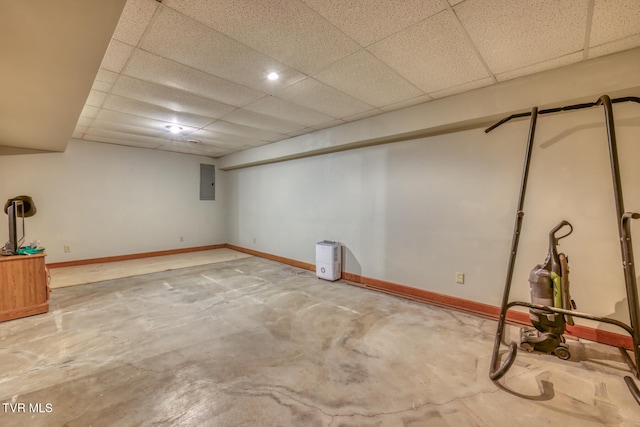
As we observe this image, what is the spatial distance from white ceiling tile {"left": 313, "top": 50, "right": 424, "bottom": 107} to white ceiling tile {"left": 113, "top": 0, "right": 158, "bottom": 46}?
1.40 meters

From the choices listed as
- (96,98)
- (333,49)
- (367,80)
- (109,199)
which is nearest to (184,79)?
(96,98)

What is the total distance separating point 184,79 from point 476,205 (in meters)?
3.49

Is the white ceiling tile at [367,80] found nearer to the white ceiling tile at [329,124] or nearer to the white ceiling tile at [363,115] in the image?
the white ceiling tile at [363,115]

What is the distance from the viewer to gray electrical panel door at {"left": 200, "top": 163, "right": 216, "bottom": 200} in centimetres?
710

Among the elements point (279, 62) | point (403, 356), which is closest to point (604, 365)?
point (403, 356)

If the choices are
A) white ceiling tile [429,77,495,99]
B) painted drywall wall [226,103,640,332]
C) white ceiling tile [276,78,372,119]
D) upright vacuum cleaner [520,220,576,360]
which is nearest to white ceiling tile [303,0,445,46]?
white ceiling tile [276,78,372,119]

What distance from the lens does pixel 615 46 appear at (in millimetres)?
2129

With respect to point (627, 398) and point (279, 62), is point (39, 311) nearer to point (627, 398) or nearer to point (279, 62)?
point (279, 62)

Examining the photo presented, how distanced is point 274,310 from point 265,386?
137cm

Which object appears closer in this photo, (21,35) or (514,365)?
(21,35)

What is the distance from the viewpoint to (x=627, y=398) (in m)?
1.77

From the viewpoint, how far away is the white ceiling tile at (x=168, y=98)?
2.83 metres

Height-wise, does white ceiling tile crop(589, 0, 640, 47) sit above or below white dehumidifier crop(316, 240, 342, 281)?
above

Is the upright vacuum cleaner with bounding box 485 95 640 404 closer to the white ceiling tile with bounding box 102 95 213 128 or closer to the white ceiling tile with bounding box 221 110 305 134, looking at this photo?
the white ceiling tile with bounding box 221 110 305 134
